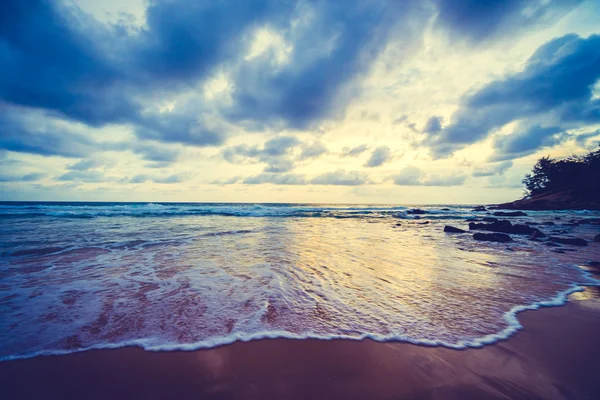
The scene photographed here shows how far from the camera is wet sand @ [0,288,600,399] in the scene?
2.19m

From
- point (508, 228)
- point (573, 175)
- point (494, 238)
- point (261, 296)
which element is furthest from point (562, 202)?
point (261, 296)

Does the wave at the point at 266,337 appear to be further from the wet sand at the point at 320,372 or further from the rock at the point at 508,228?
the rock at the point at 508,228

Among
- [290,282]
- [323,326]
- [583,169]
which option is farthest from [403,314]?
[583,169]

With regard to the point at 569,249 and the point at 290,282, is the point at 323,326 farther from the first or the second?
the point at 569,249

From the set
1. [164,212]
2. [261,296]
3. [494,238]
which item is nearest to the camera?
[261,296]

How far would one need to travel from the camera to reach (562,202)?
4062 cm

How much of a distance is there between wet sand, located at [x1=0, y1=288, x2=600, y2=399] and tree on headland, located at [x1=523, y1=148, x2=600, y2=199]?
180ft

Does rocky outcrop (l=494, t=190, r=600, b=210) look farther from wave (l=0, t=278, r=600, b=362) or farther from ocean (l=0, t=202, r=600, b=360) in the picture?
wave (l=0, t=278, r=600, b=362)

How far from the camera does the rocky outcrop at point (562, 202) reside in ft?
122

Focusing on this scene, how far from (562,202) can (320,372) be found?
189 ft

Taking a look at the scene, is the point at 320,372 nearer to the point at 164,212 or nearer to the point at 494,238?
the point at 494,238

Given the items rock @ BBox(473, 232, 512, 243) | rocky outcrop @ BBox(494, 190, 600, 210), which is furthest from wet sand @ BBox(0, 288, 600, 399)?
rocky outcrop @ BBox(494, 190, 600, 210)

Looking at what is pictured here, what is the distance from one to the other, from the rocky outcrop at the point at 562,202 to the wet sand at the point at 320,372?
52458 millimetres

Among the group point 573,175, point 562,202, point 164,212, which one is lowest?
point 164,212
